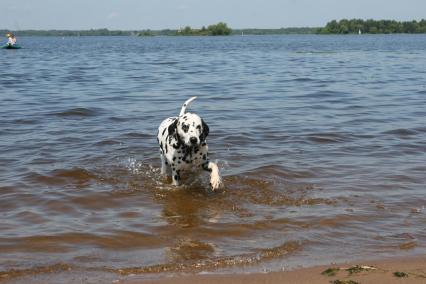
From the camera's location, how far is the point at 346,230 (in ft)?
21.8

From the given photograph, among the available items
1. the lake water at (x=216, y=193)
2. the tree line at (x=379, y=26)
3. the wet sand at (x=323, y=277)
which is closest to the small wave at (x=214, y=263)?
the lake water at (x=216, y=193)

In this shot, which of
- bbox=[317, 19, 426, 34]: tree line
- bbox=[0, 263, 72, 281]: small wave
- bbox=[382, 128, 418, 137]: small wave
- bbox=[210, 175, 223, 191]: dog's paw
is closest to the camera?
bbox=[0, 263, 72, 281]: small wave

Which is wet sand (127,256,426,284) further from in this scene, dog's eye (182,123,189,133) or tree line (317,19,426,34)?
tree line (317,19,426,34)

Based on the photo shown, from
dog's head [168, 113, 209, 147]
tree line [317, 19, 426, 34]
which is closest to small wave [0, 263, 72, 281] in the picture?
dog's head [168, 113, 209, 147]

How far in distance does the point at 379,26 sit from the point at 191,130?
151948 mm

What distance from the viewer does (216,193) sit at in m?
8.55

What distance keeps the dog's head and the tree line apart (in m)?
148

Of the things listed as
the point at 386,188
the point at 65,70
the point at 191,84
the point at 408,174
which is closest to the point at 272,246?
the point at 386,188

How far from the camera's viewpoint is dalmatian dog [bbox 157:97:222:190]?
810 centimetres

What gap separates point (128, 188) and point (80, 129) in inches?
206

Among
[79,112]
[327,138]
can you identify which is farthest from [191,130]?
[79,112]

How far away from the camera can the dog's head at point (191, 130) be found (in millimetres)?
8039

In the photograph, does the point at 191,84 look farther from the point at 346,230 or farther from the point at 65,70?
the point at 346,230

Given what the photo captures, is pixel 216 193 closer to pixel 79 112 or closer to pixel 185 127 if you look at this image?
pixel 185 127
